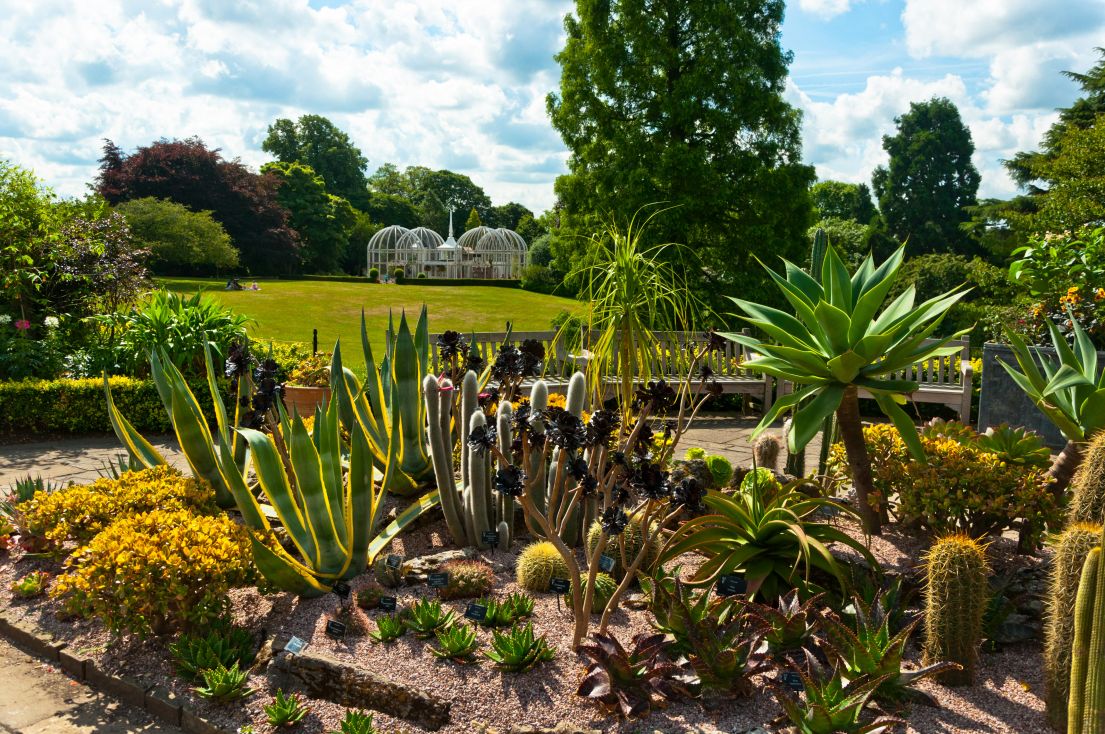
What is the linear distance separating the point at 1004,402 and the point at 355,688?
6746 mm

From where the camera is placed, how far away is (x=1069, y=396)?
4125 millimetres

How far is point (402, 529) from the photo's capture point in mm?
4605

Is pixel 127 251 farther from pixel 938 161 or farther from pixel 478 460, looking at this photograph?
pixel 938 161

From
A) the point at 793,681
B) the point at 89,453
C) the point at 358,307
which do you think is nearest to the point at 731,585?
the point at 793,681

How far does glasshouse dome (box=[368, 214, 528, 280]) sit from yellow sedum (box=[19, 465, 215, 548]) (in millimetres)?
41919

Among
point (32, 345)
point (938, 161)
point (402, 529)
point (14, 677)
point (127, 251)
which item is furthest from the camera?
point (938, 161)

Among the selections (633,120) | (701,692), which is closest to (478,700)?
(701,692)

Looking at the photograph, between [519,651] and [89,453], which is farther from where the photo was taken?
[89,453]

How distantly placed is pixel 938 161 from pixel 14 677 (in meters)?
42.4

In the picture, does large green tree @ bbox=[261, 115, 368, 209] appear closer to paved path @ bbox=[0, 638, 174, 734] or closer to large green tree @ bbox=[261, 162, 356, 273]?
large green tree @ bbox=[261, 162, 356, 273]

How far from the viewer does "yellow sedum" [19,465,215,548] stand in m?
4.32

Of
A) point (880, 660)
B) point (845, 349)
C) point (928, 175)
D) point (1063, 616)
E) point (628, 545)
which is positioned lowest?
point (880, 660)

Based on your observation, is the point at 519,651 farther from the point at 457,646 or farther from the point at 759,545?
the point at 759,545

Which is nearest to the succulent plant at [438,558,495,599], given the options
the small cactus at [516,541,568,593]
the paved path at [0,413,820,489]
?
the small cactus at [516,541,568,593]
